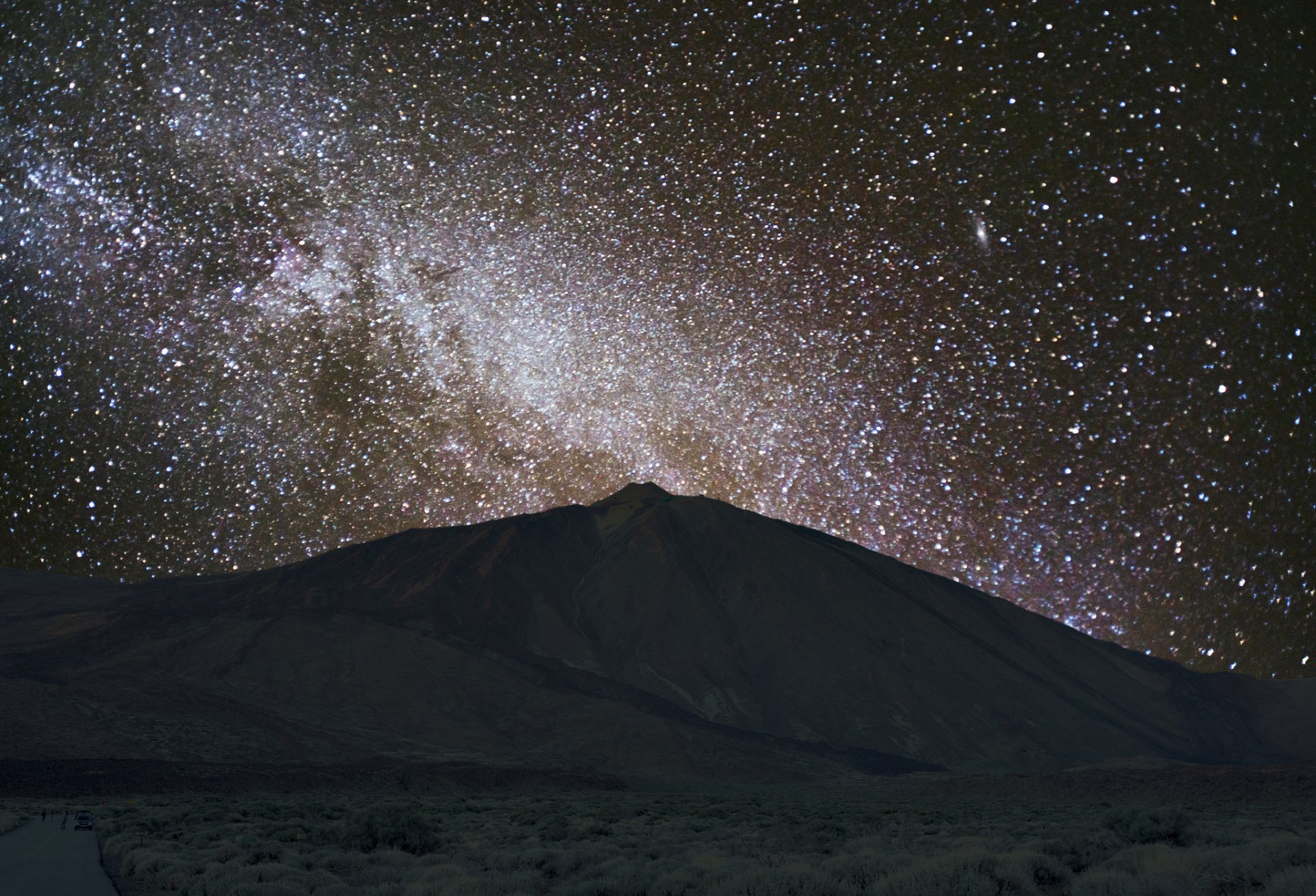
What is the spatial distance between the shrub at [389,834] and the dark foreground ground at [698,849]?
3 cm

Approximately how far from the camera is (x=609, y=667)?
105062 millimetres

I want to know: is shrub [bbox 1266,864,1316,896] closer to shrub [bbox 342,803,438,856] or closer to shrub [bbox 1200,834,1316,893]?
shrub [bbox 1200,834,1316,893]

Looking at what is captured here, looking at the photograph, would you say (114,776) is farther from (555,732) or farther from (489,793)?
(555,732)

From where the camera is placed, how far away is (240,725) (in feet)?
206

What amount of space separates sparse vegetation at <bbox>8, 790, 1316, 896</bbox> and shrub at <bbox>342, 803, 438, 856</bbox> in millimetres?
30

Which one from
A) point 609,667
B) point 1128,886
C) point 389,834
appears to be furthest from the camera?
point 609,667

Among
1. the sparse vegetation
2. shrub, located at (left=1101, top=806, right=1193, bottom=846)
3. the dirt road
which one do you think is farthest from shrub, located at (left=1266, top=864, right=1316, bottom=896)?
the dirt road

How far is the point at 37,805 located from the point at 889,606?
102 metres

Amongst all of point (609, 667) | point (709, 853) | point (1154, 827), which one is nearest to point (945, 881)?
point (709, 853)

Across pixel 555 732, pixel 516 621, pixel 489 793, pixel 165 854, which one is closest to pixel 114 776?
pixel 489 793

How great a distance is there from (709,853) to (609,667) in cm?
9272

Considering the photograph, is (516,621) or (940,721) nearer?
(940,721)

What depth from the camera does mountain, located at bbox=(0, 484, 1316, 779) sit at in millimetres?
68500

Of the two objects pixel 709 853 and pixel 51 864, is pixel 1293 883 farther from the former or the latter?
pixel 51 864
